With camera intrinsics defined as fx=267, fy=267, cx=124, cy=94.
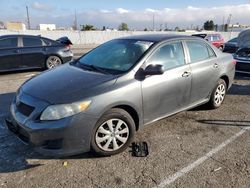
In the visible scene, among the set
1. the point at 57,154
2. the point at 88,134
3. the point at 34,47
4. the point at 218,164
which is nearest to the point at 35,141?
the point at 57,154

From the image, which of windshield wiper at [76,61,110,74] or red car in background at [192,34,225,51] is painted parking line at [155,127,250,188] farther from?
red car in background at [192,34,225,51]

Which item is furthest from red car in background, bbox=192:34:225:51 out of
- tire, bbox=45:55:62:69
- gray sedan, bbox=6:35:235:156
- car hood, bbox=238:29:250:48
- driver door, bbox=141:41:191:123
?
driver door, bbox=141:41:191:123

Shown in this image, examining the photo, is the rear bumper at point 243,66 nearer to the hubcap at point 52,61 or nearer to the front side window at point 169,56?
the front side window at point 169,56

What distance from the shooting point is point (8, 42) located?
9.11 metres

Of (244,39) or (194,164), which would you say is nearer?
(194,164)

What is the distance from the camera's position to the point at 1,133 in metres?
4.23

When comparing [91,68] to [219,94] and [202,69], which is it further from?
[219,94]

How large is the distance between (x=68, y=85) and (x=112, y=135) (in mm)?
883

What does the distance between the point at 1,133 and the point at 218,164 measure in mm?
3270

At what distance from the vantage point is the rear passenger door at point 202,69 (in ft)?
15.3

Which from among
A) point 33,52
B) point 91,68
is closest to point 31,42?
point 33,52

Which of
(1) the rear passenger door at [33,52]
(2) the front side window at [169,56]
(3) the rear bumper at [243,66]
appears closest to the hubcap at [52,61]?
(1) the rear passenger door at [33,52]

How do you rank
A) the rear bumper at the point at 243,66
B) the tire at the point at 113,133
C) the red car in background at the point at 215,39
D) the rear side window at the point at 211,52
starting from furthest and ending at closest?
1. the red car in background at the point at 215,39
2. the rear bumper at the point at 243,66
3. the rear side window at the point at 211,52
4. the tire at the point at 113,133

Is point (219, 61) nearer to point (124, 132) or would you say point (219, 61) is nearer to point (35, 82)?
point (124, 132)
